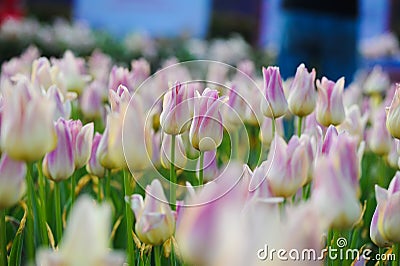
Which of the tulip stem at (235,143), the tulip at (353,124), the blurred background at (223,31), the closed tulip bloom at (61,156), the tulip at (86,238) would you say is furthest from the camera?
the blurred background at (223,31)

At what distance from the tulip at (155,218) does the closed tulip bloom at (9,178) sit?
0.16m

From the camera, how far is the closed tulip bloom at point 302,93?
1.21 metres

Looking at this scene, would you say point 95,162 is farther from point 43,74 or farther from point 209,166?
point 43,74

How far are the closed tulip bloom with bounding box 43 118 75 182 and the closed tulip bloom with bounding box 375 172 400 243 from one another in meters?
0.43

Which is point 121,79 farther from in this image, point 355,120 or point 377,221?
point 377,221

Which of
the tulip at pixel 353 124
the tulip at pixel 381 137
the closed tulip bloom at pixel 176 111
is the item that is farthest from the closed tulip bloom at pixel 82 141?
the tulip at pixel 381 137

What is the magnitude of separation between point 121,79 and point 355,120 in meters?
0.49

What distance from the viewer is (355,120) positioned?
140 centimetres

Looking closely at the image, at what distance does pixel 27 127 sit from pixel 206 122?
1.11 ft

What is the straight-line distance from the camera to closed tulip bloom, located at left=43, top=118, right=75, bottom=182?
3.17ft

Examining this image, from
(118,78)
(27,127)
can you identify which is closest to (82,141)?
(27,127)

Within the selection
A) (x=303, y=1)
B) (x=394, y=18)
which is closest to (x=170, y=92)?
(x=303, y=1)

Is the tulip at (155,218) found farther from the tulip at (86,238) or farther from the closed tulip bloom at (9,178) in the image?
the tulip at (86,238)

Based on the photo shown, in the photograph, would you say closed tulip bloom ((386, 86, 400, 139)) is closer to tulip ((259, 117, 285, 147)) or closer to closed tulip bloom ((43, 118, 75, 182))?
tulip ((259, 117, 285, 147))
